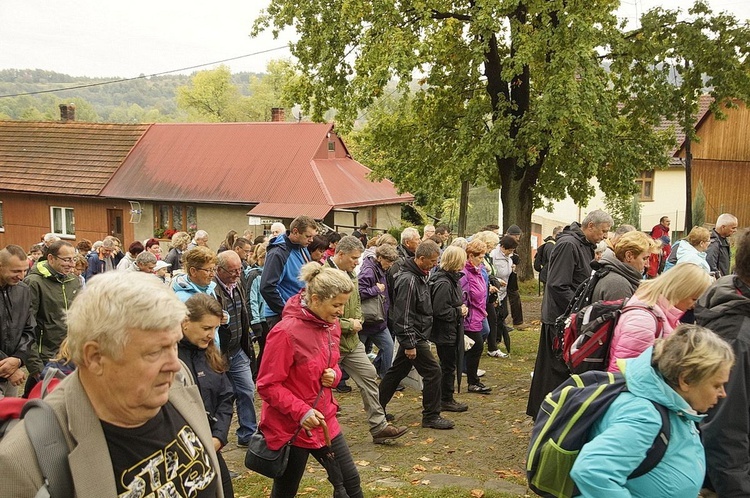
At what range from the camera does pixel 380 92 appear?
58.4 feet

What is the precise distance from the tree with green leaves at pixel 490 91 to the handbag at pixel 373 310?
9.53 meters

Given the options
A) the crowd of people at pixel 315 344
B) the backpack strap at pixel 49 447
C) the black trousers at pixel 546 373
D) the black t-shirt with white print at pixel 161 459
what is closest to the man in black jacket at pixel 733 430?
the crowd of people at pixel 315 344

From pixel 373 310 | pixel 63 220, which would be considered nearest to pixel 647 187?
pixel 63 220

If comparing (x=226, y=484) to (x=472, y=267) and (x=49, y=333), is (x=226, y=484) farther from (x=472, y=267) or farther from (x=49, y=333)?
(x=472, y=267)

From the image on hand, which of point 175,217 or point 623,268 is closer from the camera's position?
point 623,268

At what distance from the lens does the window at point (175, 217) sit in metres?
31.7

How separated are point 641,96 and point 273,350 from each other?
55.8ft

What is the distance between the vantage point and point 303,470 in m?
4.94

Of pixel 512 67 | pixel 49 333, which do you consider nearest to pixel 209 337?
pixel 49 333

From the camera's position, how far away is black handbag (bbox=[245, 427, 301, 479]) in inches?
186

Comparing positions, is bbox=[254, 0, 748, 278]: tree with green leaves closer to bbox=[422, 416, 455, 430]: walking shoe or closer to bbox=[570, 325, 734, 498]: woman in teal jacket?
bbox=[422, 416, 455, 430]: walking shoe

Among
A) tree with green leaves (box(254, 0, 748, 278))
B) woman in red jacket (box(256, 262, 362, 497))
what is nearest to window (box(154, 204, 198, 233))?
tree with green leaves (box(254, 0, 748, 278))

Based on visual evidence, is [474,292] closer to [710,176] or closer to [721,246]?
[721,246]

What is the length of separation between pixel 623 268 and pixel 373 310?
3669 mm
